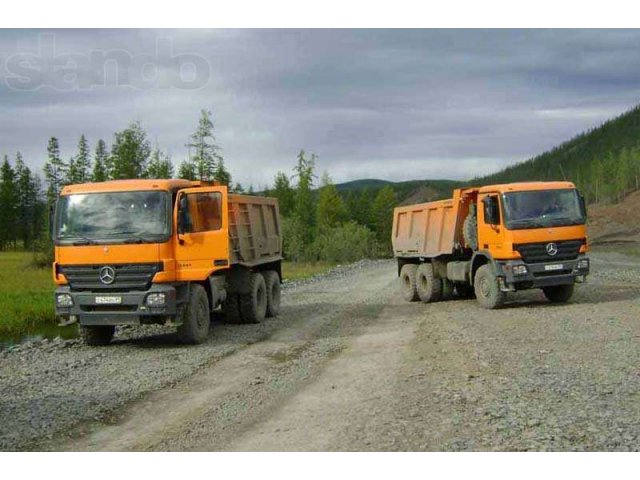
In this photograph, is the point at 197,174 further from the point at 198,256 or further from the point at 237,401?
the point at 237,401

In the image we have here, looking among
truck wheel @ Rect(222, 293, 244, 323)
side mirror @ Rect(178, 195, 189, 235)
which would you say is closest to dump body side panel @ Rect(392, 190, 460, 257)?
truck wheel @ Rect(222, 293, 244, 323)

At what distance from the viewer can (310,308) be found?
1714 centimetres

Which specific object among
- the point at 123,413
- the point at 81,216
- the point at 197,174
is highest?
the point at 197,174

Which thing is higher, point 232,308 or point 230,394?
point 232,308

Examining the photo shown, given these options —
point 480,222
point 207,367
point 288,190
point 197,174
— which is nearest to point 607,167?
point 288,190

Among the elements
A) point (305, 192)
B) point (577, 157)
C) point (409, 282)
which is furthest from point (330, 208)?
point (577, 157)

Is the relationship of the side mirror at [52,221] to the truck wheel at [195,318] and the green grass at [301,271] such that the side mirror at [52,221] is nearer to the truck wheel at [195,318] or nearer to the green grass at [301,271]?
the truck wheel at [195,318]

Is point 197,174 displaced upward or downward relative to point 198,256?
upward

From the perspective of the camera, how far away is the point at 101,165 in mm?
64000

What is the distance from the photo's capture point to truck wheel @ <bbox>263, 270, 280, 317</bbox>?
15.6 meters

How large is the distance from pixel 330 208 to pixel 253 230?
66966mm

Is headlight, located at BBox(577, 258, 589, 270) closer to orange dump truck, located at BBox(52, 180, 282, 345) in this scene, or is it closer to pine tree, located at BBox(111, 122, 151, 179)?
orange dump truck, located at BBox(52, 180, 282, 345)

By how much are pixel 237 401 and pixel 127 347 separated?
16.0 ft

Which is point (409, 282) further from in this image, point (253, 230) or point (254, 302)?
point (253, 230)
